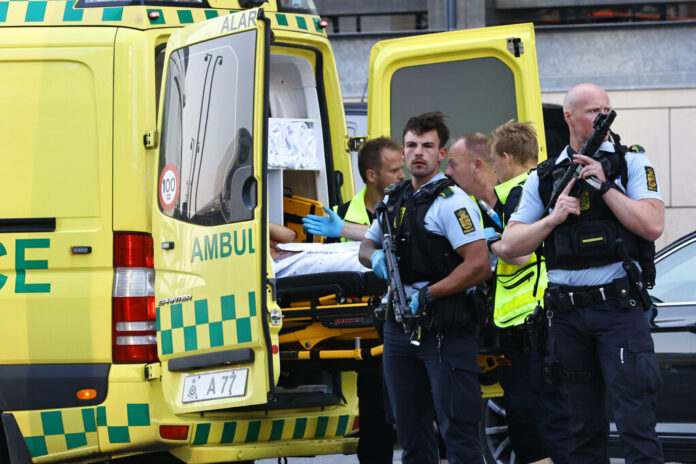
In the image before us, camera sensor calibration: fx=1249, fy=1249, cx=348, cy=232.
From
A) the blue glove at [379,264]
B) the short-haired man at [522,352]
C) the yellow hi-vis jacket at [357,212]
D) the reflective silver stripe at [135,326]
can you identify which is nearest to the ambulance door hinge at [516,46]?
the short-haired man at [522,352]

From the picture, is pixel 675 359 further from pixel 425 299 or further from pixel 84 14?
pixel 84 14

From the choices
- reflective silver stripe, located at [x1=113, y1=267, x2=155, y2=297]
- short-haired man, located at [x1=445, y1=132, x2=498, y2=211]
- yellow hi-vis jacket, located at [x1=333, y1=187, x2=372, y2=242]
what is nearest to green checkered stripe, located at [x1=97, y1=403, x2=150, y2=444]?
reflective silver stripe, located at [x1=113, y1=267, x2=155, y2=297]

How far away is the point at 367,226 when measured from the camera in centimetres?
642

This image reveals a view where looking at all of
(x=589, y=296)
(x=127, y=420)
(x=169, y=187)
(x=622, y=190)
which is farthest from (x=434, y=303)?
(x=127, y=420)

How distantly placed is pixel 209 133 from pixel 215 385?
3.52ft

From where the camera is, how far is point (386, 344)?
530cm

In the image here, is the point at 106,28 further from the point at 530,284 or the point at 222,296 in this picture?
the point at 530,284

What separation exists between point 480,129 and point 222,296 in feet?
8.84

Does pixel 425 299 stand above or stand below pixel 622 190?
below

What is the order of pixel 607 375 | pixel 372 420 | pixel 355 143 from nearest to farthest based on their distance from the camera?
pixel 607 375 → pixel 372 420 → pixel 355 143

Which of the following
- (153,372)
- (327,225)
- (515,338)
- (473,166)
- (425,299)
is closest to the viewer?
(425,299)

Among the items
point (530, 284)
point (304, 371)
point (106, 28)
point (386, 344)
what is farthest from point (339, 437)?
point (106, 28)

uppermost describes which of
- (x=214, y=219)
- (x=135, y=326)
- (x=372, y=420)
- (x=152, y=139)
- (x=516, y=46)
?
(x=516, y=46)

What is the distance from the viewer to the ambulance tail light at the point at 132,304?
5438 mm
